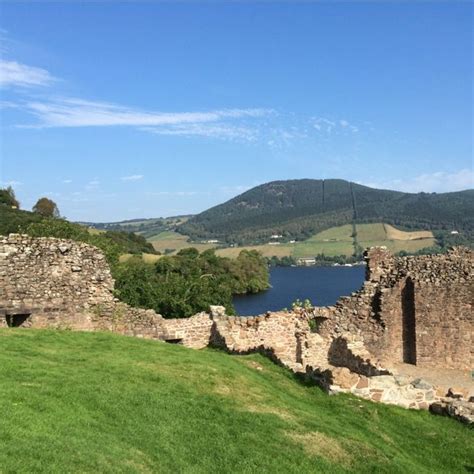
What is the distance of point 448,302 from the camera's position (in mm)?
22328

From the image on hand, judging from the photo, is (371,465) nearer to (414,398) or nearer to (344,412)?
(344,412)

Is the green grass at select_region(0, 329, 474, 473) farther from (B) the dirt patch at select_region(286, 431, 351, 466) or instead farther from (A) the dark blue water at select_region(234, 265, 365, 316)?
(A) the dark blue water at select_region(234, 265, 365, 316)

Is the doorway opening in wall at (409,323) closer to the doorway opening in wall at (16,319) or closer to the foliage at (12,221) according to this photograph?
the doorway opening in wall at (16,319)

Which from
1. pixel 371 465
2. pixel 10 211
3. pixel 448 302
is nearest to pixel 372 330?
pixel 448 302

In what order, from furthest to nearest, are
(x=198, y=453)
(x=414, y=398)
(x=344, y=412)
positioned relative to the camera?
(x=414, y=398), (x=344, y=412), (x=198, y=453)

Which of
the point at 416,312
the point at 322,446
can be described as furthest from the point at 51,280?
the point at 416,312

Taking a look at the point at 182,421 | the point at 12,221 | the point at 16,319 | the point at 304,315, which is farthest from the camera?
the point at 12,221

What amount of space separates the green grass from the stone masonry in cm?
293

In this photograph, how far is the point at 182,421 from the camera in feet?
34.4

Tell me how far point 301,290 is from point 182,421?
128741 mm

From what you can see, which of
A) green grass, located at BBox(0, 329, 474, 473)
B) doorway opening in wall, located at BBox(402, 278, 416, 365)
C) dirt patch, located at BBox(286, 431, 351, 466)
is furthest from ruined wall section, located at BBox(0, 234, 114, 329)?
doorway opening in wall, located at BBox(402, 278, 416, 365)

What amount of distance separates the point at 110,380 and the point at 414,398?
25.1 ft

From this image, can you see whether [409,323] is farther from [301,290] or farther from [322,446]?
[301,290]

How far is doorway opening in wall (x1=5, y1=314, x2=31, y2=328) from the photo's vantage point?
60.0ft
